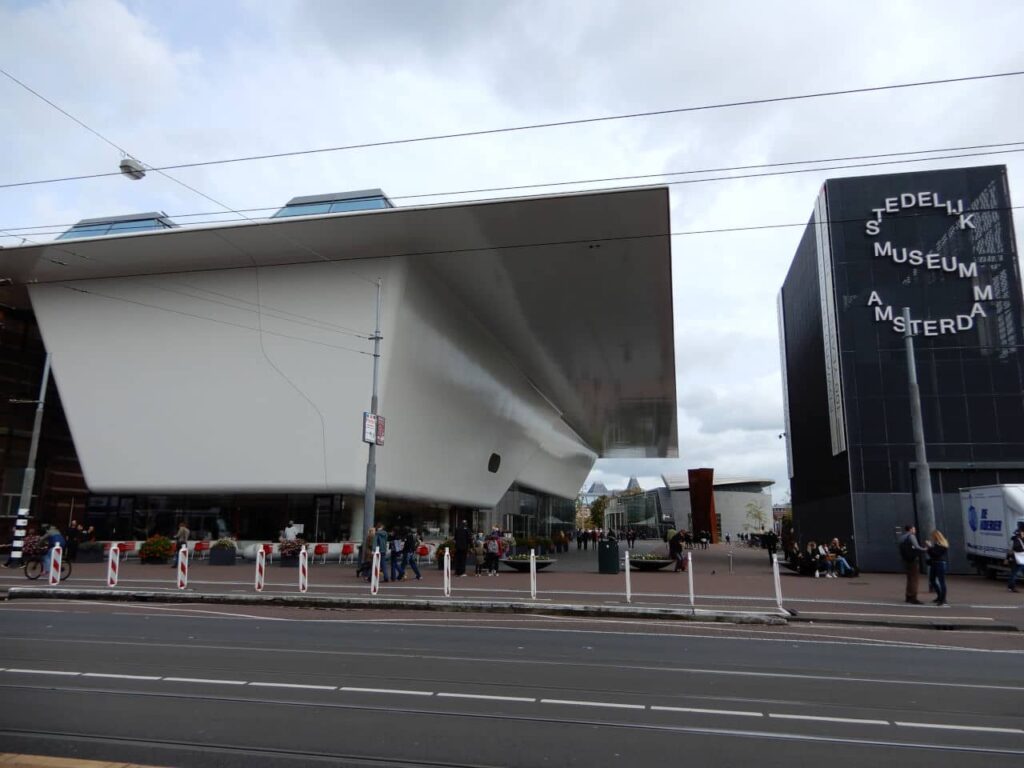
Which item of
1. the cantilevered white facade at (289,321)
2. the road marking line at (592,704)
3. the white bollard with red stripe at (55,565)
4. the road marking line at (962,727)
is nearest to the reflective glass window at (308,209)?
the cantilevered white facade at (289,321)

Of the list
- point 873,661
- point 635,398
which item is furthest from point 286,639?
point 635,398

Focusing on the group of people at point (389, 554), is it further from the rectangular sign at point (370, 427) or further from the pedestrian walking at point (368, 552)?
the rectangular sign at point (370, 427)

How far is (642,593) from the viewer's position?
17.4 metres

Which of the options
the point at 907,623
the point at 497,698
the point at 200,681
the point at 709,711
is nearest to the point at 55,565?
the point at 200,681

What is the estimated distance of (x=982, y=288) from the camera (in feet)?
91.1

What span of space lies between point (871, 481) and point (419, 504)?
70.2ft

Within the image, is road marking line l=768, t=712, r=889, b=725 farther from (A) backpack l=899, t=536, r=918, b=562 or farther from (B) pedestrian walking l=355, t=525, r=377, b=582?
(B) pedestrian walking l=355, t=525, r=377, b=582

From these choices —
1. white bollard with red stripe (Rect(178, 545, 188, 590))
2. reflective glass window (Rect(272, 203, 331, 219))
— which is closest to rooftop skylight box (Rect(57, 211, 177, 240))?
reflective glass window (Rect(272, 203, 331, 219))

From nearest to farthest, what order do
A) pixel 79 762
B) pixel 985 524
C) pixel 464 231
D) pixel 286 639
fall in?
pixel 79 762, pixel 286 639, pixel 985 524, pixel 464 231

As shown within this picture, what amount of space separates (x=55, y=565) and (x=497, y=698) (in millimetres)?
16748

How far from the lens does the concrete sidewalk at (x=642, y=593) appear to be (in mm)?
14367

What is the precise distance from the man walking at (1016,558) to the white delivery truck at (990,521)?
0.80 meters

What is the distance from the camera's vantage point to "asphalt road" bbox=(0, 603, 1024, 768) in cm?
530

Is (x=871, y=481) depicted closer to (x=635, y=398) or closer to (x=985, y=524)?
(x=985, y=524)
